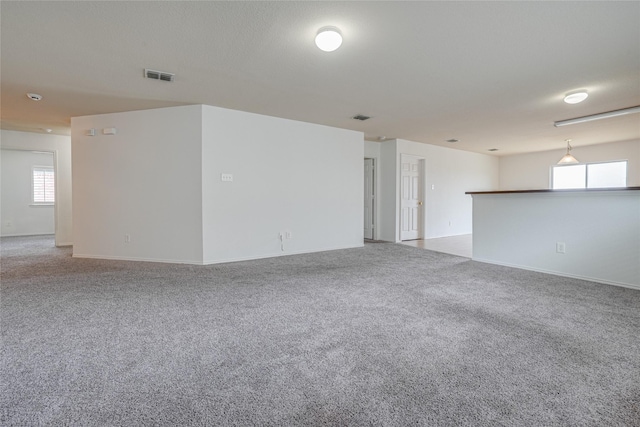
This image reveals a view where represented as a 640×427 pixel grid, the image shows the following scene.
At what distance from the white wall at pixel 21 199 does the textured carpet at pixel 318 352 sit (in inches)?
227

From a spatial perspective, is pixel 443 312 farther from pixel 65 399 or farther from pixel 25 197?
pixel 25 197

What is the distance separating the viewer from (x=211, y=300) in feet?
9.64

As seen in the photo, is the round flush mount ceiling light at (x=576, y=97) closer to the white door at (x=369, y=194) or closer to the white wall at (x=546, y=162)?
the white door at (x=369, y=194)

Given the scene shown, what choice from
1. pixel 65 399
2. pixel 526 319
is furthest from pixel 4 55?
pixel 526 319

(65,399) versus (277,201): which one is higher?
(277,201)

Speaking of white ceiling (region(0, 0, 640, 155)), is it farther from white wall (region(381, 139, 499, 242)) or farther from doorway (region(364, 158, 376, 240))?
doorway (region(364, 158, 376, 240))

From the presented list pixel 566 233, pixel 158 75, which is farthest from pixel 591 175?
pixel 158 75

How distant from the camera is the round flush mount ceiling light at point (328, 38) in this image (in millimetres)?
2512

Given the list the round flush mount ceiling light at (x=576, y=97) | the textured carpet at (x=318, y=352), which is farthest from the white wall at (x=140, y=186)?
the round flush mount ceiling light at (x=576, y=97)

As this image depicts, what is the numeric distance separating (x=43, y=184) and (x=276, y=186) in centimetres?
741

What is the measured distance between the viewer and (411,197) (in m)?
7.55

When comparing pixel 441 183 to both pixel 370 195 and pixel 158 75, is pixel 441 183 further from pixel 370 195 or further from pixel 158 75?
pixel 158 75

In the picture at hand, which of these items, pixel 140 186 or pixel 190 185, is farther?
pixel 140 186

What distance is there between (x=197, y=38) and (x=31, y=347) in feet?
9.08
